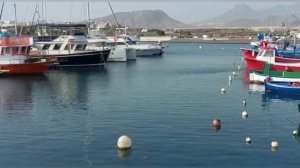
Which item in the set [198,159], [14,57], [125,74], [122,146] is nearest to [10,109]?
[122,146]

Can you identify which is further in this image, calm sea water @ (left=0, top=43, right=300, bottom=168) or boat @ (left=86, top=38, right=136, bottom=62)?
boat @ (left=86, top=38, right=136, bottom=62)

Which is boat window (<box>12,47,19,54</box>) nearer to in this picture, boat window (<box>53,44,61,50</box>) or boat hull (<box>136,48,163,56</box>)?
boat window (<box>53,44,61,50</box>)

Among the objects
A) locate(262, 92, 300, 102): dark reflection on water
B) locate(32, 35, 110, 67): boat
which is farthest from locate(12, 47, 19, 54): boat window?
locate(262, 92, 300, 102): dark reflection on water

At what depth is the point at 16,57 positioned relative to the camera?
48.6m

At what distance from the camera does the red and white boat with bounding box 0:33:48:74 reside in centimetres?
4831

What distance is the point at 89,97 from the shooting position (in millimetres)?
35594

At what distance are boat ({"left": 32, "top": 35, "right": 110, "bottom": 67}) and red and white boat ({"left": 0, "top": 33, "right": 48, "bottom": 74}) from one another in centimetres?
746

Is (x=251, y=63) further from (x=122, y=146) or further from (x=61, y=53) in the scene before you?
(x=122, y=146)

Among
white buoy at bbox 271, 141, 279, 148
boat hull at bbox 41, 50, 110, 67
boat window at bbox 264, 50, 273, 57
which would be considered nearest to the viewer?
white buoy at bbox 271, 141, 279, 148

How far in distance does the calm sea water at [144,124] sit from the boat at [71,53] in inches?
544

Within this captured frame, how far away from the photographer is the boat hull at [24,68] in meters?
48.2

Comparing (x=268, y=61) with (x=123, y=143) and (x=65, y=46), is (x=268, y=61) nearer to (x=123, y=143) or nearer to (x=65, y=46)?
(x=65, y=46)

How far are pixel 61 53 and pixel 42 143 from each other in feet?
125

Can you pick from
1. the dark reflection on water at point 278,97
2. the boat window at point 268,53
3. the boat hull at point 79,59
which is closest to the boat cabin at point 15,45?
the boat hull at point 79,59
